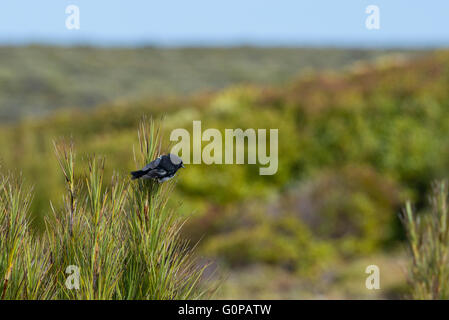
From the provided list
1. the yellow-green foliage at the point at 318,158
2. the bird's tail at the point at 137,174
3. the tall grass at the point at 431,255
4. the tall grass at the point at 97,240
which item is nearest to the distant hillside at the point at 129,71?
the yellow-green foliage at the point at 318,158

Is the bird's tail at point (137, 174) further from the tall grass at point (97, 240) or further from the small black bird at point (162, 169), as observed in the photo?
the tall grass at point (97, 240)

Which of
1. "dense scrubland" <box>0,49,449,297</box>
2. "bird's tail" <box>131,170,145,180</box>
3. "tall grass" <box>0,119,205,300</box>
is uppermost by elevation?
"dense scrubland" <box>0,49,449,297</box>

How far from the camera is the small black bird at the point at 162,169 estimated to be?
1.82 meters

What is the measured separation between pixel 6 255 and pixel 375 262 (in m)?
8.81

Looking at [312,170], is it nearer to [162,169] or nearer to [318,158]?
[318,158]

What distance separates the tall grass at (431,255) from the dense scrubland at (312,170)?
5.17 meters

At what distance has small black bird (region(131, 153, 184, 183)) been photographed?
182cm

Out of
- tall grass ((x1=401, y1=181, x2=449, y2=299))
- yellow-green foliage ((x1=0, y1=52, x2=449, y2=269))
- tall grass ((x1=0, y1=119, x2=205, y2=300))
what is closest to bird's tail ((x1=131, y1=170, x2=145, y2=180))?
tall grass ((x1=0, y1=119, x2=205, y2=300))

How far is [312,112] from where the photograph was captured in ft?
49.4

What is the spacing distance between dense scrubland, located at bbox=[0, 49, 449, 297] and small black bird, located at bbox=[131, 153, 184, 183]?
19.6ft

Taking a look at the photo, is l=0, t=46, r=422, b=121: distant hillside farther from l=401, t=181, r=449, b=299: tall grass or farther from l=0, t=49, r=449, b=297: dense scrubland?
l=401, t=181, r=449, b=299: tall grass

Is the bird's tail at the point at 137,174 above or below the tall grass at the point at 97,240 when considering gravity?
above
